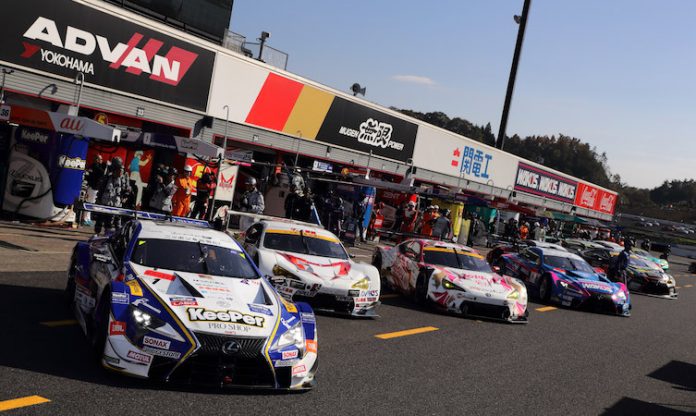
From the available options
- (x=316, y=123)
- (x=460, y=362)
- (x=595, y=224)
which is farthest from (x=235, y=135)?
(x=595, y=224)

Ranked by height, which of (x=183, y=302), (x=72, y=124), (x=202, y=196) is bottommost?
(x=183, y=302)

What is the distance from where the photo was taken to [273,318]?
7047 millimetres

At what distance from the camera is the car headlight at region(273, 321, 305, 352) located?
673 cm

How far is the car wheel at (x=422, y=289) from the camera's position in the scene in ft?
44.4

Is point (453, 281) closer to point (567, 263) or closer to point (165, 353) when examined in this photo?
point (567, 263)

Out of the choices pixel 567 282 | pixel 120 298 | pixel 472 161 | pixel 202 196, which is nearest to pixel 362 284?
pixel 120 298

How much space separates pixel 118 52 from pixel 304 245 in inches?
396

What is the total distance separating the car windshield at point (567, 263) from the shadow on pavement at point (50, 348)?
1253 centimetres

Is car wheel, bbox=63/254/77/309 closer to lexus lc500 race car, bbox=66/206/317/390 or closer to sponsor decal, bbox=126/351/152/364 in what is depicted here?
lexus lc500 race car, bbox=66/206/317/390

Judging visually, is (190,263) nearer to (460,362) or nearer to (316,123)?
(460,362)

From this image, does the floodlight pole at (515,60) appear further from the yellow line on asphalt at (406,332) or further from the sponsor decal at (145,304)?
the sponsor decal at (145,304)

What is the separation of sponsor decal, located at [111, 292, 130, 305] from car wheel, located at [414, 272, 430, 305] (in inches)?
301

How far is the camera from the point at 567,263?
18156mm

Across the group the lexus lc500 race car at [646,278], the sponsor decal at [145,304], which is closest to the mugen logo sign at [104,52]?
the sponsor decal at [145,304]
